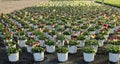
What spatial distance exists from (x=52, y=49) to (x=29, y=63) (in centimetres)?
159

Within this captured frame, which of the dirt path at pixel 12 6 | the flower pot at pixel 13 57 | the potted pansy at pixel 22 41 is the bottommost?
the flower pot at pixel 13 57

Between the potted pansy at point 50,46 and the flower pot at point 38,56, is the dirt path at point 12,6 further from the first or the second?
the flower pot at point 38,56

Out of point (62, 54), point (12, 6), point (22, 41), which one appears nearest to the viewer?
point (62, 54)

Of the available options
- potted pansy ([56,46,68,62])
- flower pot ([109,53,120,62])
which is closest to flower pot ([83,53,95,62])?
flower pot ([109,53,120,62])

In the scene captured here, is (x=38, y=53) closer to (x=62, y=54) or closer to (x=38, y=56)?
(x=38, y=56)

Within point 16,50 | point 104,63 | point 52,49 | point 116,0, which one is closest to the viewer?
point 104,63

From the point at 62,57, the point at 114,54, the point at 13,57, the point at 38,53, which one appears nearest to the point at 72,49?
the point at 62,57

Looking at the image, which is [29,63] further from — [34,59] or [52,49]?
[52,49]

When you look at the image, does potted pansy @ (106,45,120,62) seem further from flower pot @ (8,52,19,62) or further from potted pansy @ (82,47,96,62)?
flower pot @ (8,52,19,62)

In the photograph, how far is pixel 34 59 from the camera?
40.3 feet

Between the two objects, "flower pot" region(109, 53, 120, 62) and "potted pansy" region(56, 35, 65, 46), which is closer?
"flower pot" region(109, 53, 120, 62)

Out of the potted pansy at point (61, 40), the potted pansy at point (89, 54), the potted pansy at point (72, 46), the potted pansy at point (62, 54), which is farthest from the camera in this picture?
the potted pansy at point (61, 40)

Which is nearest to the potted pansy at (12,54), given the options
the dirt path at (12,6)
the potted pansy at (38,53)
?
the potted pansy at (38,53)

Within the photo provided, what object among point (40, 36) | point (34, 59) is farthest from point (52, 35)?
point (34, 59)
